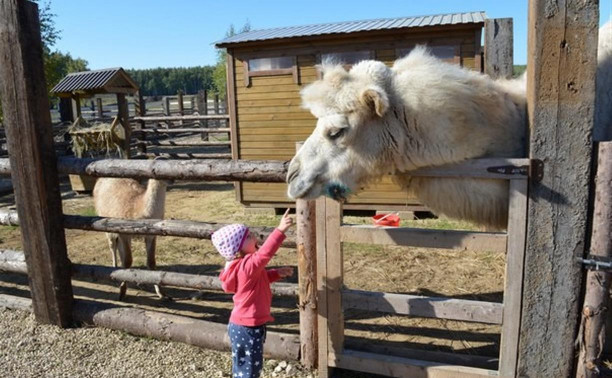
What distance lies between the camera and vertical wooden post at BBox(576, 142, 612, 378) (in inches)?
96.7

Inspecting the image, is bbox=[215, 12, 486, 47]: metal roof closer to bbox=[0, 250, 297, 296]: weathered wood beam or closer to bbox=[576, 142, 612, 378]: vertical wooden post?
bbox=[0, 250, 297, 296]: weathered wood beam

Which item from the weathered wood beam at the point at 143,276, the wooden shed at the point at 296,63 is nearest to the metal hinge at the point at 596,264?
the weathered wood beam at the point at 143,276

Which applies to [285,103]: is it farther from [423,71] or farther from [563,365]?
[563,365]

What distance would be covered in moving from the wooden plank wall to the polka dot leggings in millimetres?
5787

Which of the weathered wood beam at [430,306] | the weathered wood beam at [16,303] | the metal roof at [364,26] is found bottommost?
the weathered wood beam at [16,303]

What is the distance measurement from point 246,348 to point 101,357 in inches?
65.5

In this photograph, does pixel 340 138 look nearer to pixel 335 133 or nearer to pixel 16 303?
pixel 335 133

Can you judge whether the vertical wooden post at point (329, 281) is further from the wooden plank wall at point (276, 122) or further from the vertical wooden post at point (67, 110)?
the vertical wooden post at point (67, 110)

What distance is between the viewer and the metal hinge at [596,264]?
246cm

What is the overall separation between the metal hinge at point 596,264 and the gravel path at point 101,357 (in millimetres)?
2030

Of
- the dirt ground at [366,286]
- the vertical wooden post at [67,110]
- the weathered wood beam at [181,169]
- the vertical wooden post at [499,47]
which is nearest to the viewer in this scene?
the weathered wood beam at [181,169]

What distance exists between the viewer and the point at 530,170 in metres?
2.56

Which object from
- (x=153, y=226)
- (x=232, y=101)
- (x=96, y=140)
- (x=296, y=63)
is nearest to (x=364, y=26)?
(x=296, y=63)

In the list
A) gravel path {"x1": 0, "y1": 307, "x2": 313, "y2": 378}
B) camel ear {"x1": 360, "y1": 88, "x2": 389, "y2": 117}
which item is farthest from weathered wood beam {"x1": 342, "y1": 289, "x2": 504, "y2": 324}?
camel ear {"x1": 360, "y1": 88, "x2": 389, "y2": 117}
